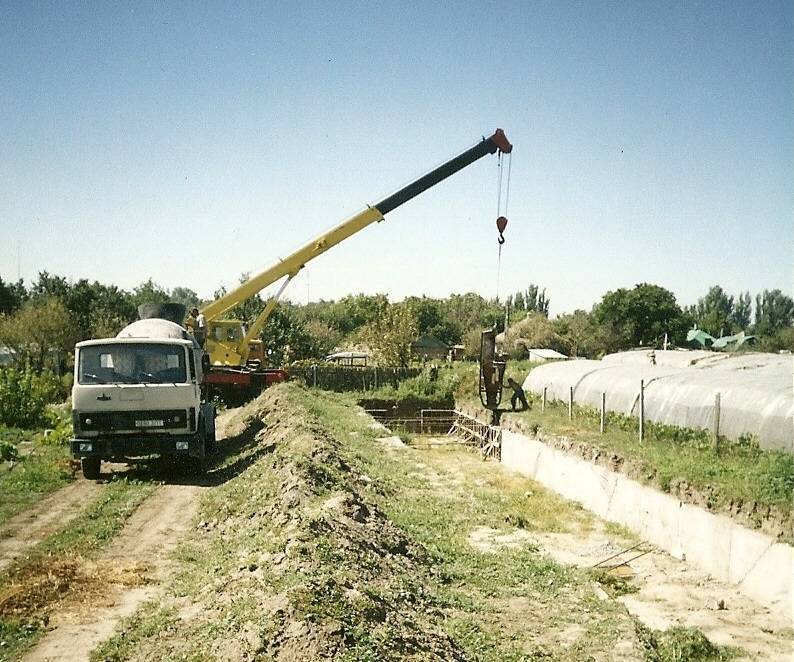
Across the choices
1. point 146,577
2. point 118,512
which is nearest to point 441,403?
point 118,512

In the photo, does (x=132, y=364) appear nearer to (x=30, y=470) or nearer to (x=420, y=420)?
(x=30, y=470)

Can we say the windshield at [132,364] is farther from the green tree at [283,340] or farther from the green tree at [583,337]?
the green tree at [583,337]

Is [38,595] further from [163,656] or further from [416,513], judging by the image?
[416,513]

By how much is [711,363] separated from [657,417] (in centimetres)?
953

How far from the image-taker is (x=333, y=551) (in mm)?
6980

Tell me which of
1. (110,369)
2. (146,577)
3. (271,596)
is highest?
(110,369)

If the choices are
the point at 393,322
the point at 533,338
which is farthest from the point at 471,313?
the point at 393,322

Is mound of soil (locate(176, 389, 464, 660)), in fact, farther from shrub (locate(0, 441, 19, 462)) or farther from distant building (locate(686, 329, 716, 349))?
distant building (locate(686, 329, 716, 349))

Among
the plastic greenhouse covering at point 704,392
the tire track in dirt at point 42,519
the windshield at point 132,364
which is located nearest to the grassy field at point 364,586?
the tire track in dirt at point 42,519

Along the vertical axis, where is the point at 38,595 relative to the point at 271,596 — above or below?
below

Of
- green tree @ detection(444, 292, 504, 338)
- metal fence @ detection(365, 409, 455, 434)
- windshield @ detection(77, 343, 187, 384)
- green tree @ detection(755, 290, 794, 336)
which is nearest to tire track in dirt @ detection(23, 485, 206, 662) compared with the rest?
windshield @ detection(77, 343, 187, 384)

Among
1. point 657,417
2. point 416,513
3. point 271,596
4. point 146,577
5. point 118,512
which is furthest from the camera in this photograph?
point 657,417

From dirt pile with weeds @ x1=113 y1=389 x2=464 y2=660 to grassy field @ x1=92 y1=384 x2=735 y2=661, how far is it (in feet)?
0.06

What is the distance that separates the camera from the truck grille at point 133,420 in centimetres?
1196
